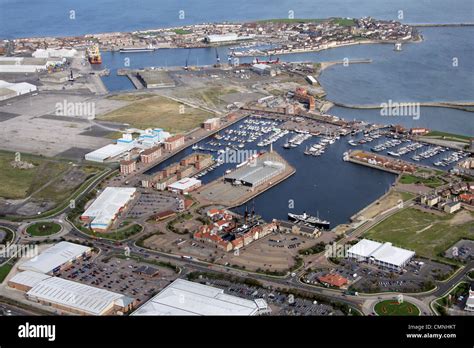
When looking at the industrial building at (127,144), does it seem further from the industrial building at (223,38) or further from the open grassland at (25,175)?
the industrial building at (223,38)

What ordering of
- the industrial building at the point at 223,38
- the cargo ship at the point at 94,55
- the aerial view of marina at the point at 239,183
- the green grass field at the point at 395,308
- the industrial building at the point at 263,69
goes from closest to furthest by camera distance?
the green grass field at the point at 395,308
the aerial view of marina at the point at 239,183
the industrial building at the point at 263,69
the cargo ship at the point at 94,55
the industrial building at the point at 223,38

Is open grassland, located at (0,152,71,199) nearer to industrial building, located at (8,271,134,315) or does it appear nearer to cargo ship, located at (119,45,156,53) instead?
industrial building, located at (8,271,134,315)

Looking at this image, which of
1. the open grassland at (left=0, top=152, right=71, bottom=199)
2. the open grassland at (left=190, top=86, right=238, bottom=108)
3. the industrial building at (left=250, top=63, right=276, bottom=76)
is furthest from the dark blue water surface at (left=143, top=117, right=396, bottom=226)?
the industrial building at (left=250, top=63, right=276, bottom=76)

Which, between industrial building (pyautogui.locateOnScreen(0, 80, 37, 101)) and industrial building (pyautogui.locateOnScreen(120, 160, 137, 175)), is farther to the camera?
industrial building (pyautogui.locateOnScreen(0, 80, 37, 101))

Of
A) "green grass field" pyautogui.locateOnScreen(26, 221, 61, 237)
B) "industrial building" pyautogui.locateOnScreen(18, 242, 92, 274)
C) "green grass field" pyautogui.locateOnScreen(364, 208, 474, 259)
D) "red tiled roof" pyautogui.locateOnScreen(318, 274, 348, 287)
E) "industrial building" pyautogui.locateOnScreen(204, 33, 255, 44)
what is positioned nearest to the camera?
"red tiled roof" pyautogui.locateOnScreen(318, 274, 348, 287)

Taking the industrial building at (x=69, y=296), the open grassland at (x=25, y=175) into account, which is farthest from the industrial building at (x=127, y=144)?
the industrial building at (x=69, y=296)

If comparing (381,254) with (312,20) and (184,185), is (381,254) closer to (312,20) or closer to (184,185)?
(184,185)
